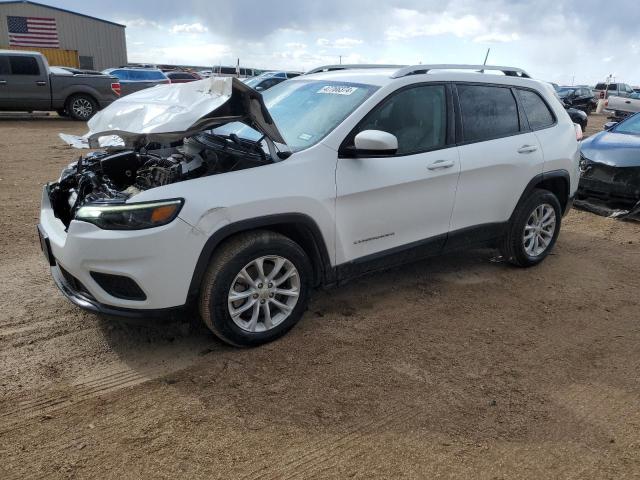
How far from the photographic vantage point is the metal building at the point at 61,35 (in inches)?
1256

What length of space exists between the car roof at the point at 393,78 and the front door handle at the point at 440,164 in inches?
24.6

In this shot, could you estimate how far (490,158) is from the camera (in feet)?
14.1

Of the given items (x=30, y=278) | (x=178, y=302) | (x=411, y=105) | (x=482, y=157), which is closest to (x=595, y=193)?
(x=482, y=157)

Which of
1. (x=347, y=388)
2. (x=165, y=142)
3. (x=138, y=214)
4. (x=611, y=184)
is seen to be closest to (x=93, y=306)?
(x=138, y=214)

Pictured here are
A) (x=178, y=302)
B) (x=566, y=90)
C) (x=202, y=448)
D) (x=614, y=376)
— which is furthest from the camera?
(x=566, y=90)

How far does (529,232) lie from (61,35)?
118 feet

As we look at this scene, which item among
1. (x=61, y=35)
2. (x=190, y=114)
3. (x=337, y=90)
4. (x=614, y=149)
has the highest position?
(x=61, y=35)

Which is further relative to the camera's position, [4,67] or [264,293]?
[4,67]

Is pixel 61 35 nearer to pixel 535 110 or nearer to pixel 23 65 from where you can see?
pixel 23 65

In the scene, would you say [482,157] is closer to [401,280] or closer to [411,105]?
[411,105]

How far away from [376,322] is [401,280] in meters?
0.86

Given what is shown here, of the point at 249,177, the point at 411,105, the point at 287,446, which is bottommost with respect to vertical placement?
the point at 287,446

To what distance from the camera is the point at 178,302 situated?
3049mm

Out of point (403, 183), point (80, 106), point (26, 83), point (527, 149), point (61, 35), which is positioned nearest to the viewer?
point (403, 183)
